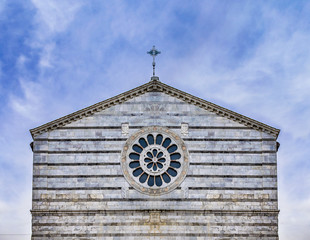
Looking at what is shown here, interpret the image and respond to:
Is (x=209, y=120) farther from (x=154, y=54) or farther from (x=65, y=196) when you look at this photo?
(x=65, y=196)

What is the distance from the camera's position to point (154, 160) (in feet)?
117

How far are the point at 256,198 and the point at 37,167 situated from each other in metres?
10.2

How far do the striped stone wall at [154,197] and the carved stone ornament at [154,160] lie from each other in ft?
0.95

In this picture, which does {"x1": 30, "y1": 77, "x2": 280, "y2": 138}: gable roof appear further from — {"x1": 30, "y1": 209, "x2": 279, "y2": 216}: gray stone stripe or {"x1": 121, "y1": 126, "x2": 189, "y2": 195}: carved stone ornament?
{"x1": 30, "y1": 209, "x2": 279, "y2": 216}: gray stone stripe

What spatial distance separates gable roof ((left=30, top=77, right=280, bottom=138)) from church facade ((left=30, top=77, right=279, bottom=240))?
0.05 metres

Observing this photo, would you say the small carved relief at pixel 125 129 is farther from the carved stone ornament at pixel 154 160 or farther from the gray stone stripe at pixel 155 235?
the gray stone stripe at pixel 155 235

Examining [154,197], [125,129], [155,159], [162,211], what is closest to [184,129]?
[155,159]

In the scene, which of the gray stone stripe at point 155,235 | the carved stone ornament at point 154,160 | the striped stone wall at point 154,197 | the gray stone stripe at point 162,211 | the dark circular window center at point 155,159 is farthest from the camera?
the dark circular window center at point 155,159

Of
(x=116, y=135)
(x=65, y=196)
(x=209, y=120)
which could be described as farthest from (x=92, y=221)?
(x=209, y=120)

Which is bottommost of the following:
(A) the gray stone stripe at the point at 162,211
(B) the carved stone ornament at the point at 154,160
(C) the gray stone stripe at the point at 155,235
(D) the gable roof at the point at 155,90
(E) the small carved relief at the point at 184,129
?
(C) the gray stone stripe at the point at 155,235

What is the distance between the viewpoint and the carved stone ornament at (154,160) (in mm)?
35281

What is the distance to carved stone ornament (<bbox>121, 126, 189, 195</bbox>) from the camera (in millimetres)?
35281

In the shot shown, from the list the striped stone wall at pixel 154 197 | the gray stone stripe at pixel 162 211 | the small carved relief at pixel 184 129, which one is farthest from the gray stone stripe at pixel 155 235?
the small carved relief at pixel 184 129

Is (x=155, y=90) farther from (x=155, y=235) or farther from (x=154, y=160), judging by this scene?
(x=155, y=235)
